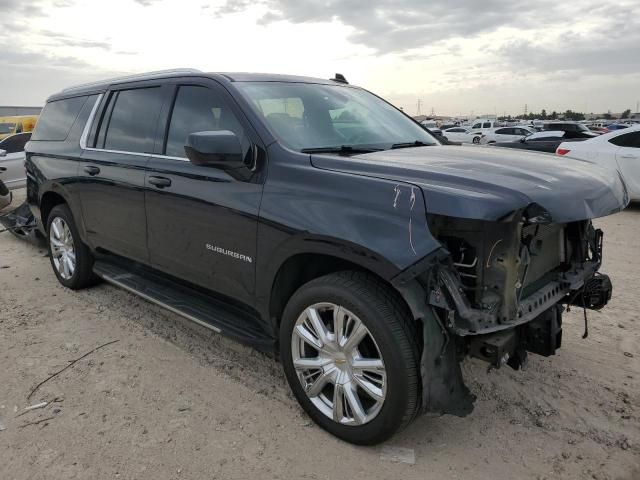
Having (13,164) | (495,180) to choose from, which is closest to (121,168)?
(495,180)

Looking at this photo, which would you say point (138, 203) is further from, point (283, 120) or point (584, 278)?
point (584, 278)

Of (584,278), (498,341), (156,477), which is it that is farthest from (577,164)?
(156,477)

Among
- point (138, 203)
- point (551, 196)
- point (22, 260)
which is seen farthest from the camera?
point (22, 260)

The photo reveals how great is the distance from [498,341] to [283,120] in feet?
5.84

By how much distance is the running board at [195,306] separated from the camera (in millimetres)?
3195

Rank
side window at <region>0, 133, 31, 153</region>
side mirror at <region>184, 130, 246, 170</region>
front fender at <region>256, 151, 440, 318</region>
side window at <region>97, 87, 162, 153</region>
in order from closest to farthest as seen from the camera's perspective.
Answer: front fender at <region>256, 151, 440, 318</region> → side mirror at <region>184, 130, 246, 170</region> → side window at <region>97, 87, 162, 153</region> → side window at <region>0, 133, 31, 153</region>

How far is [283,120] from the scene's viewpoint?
3.27 m

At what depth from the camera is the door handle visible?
3.62 metres

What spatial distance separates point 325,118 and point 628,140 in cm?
798

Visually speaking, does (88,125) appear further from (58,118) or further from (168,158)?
(168,158)

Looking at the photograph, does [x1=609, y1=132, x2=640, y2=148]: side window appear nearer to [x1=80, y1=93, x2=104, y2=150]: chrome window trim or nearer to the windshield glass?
[x1=80, y1=93, x2=104, y2=150]: chrome window trim

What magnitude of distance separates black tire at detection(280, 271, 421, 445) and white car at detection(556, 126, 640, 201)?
7.59m

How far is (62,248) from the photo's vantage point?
5242 mm

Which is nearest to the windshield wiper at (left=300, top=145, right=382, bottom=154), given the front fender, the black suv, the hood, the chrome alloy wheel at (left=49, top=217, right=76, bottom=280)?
the black suv
